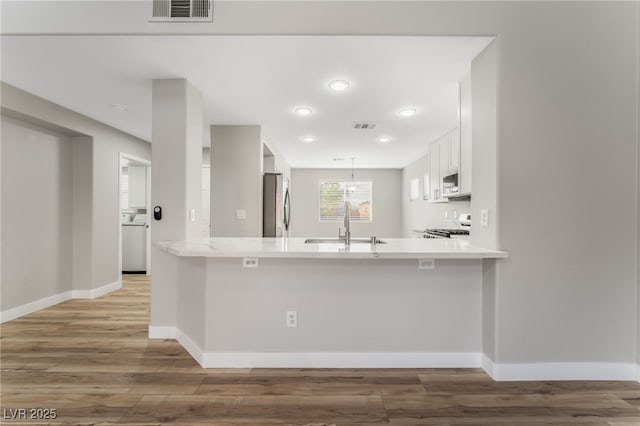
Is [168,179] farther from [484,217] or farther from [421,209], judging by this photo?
[421,209]

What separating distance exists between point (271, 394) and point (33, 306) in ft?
11.1

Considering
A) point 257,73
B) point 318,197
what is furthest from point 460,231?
point 318,197

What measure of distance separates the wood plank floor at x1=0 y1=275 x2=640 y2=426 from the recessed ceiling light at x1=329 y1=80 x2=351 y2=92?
2373mm

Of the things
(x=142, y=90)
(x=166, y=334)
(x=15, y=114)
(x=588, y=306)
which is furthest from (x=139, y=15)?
(x=588, y=306)

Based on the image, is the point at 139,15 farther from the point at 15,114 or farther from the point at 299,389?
the point at 299,389

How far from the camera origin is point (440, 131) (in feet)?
15.5

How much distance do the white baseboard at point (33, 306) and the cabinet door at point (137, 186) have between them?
7.46 feet

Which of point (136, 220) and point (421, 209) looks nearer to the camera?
point (136, 220)

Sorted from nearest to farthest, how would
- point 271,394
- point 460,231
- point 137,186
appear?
point 271,394
point 460,231
point 137,186

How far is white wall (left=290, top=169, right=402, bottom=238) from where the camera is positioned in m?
8.81

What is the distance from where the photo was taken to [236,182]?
4.37 m

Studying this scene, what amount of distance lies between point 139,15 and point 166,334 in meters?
2.53

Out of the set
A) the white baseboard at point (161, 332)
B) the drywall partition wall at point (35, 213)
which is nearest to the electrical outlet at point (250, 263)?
the white baseboard at point (161, 332)

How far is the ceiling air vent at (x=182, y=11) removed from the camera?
2264mm
